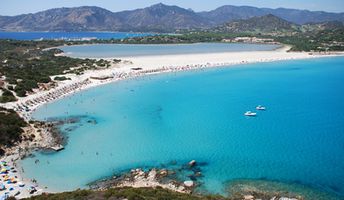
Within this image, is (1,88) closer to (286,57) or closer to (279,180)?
(279,180)

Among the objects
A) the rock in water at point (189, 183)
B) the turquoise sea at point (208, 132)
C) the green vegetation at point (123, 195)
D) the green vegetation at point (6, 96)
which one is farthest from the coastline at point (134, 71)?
the rock in water at point (189, 183)

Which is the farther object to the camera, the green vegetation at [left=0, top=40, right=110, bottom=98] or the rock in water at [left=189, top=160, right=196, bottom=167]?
the green vegetation at [left=0, top=40, right=110, bottom=98]

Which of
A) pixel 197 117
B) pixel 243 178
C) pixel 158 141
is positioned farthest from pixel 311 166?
pixel 197 117

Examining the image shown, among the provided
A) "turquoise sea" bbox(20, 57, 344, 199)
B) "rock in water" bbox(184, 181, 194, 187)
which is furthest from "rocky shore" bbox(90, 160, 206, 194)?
"turquoise sea" bbox(20, 57, 344, 199)

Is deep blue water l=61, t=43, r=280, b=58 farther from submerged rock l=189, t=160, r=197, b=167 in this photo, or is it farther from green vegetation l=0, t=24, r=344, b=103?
submerged rock l=189, t=160, r=197, b=167

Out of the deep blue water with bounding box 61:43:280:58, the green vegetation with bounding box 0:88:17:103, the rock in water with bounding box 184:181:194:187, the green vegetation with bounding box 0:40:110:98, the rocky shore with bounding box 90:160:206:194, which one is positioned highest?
the deep blue water with bounding box 61:43:280:58

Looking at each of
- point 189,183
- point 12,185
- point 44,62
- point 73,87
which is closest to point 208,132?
point 189,183
